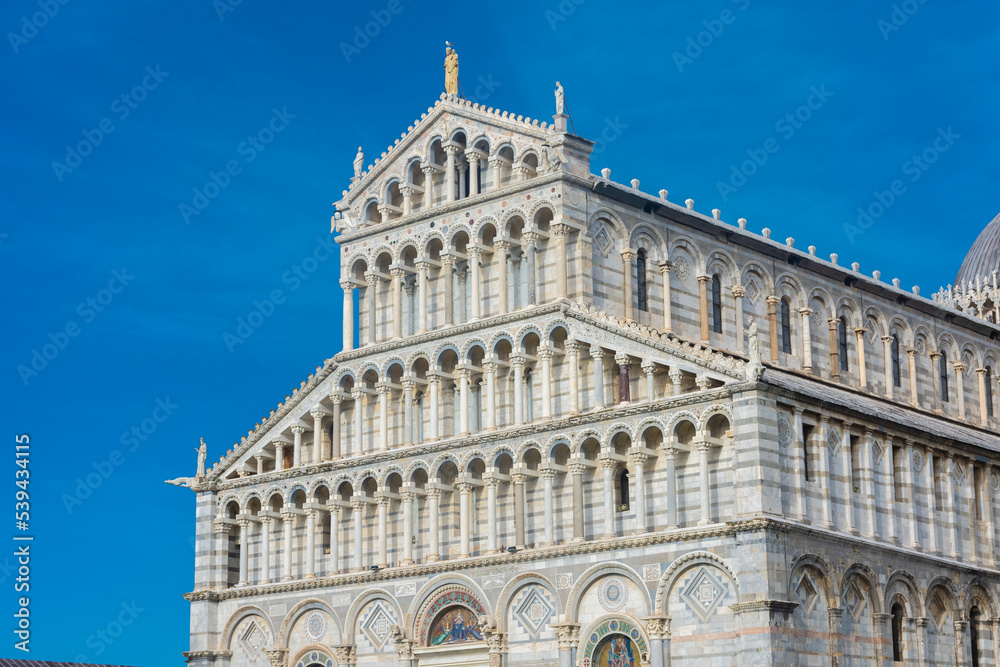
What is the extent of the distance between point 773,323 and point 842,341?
4533 millimetres

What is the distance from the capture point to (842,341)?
66125 millimetres

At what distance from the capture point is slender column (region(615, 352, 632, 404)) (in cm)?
5412

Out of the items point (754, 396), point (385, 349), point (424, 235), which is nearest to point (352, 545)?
point (385, 349)

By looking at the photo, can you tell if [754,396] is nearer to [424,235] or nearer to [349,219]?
[424,235]

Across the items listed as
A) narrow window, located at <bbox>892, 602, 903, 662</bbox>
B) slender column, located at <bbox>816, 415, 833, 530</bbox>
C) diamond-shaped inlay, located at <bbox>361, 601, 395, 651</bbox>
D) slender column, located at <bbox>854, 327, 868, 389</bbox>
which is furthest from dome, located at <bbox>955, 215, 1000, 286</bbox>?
diamond-shaped inlay, located at <bbox>361, 601, 395, 651</bbox>

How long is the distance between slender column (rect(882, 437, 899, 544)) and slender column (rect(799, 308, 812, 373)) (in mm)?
8950

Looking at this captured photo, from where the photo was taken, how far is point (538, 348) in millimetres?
56562

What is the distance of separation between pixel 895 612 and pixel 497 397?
1456 cm

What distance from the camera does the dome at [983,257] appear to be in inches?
3361

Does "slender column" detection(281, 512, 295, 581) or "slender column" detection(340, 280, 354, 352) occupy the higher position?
"slender column" detection(340, 280, 354, 352)

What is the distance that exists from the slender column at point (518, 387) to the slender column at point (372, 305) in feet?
23.4

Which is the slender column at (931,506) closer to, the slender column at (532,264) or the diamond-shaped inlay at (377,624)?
the slender column at (532,264)

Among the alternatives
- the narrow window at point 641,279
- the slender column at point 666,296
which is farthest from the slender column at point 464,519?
the slender column at point 666,296

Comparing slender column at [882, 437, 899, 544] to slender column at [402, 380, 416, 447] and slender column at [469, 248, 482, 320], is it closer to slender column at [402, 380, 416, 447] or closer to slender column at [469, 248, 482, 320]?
slender column at [469, 248, 482, 320]
